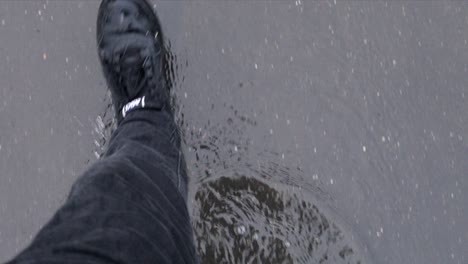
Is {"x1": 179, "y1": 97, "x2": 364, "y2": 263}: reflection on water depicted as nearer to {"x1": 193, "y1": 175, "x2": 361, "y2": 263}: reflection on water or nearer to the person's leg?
{"x1": 193, "y1": 175, "x2": 361, "y2": 263}: reflection on water

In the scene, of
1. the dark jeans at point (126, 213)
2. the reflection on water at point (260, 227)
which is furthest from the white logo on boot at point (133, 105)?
the reflection on water at point (260, 227)

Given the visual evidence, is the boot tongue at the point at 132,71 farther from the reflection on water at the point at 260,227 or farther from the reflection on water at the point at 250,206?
the reflection on water at the point at 260,227

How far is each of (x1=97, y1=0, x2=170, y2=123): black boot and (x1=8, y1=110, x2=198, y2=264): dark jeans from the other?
0.15 metres

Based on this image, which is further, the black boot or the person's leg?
the black boot

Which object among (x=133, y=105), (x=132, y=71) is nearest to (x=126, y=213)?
(x=133, y=105)

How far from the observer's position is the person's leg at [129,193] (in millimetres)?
1235

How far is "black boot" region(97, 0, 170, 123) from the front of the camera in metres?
1.85

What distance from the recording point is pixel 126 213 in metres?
1.34

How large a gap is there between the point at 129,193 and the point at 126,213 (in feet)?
0.26

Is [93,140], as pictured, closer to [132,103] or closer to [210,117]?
[132,103]

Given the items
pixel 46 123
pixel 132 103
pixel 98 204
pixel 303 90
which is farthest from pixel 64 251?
pixel 303 90

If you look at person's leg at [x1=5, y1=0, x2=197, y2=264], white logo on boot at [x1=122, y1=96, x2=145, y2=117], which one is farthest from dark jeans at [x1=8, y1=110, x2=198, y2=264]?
white logo on boot at [x1=122, y1=96, x2=145, y2=117]

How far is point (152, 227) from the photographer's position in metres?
1.35

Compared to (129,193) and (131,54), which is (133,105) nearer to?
(131,54)
